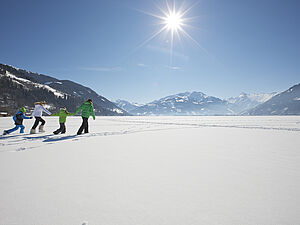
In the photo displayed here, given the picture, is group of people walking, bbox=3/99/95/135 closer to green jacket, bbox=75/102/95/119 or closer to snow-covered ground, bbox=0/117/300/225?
green jacket, bbox=75/102/95/119

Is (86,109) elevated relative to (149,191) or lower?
elevated

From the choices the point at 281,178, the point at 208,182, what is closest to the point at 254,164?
the point at 281,178

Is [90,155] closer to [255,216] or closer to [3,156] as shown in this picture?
[3,156]

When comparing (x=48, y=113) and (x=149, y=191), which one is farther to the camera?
(x=48, y=113)

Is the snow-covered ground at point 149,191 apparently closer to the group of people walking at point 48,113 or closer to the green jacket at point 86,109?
the group of people walking at point 48,113

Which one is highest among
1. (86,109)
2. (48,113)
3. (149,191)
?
(86,109)

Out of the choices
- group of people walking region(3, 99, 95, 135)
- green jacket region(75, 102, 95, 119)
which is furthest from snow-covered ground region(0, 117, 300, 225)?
green jacket region(75, 102, 95, 119)

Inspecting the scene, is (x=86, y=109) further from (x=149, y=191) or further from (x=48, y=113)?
(x=149, y=191)

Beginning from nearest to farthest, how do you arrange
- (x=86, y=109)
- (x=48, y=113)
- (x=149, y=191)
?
(x=149, y=191) < (x=48, y=113) < (x=86, y=109)

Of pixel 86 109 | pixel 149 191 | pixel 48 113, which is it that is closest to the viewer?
pixel 149 191

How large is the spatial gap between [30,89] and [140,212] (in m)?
185

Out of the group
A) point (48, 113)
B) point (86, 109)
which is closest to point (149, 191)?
point (86, 109)

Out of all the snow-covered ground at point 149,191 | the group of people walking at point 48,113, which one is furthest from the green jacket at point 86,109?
the snow-covered ground at point 149,191

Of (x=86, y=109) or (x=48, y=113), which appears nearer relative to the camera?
(x=48, y=113)
